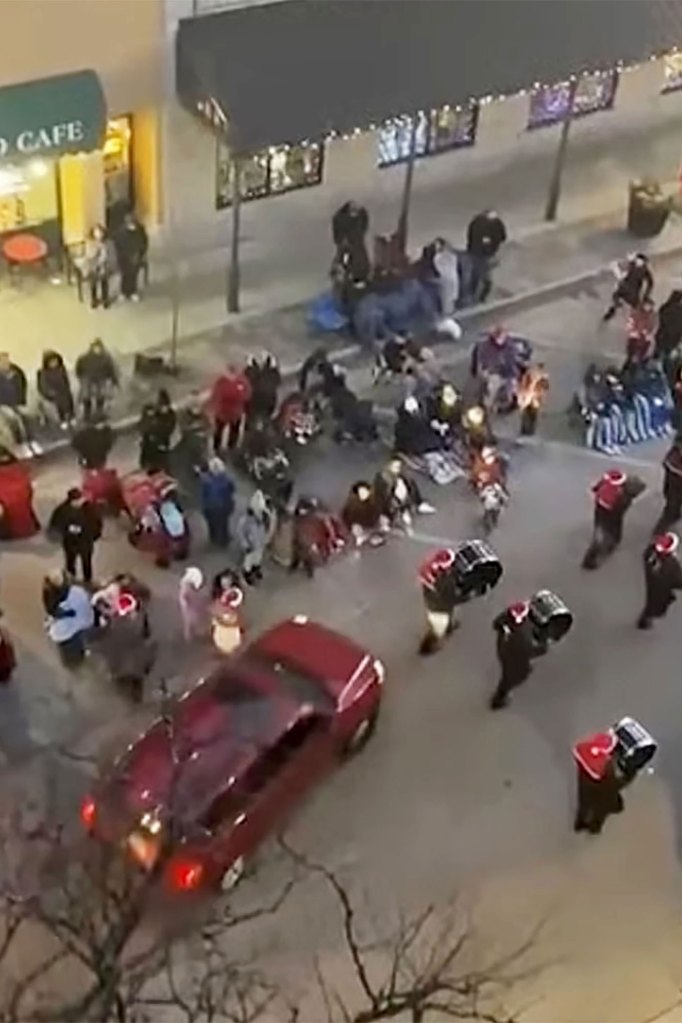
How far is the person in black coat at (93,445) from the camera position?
21.3m

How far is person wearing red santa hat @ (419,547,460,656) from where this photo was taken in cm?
1994

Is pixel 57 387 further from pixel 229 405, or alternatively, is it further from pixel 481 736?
pixel 481 736

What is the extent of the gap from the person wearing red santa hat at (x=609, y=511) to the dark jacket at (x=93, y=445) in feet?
17.6

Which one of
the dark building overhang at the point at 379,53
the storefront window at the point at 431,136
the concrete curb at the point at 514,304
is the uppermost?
the dark building overhang at the point at 379,53

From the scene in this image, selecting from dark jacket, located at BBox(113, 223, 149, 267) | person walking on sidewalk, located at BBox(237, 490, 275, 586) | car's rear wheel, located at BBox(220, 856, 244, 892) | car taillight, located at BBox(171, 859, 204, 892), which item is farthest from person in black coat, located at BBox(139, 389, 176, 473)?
car taillight, located at BBox(171, 859, 204, 892)

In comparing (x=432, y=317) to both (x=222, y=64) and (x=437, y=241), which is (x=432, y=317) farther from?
(x=222, y=64)

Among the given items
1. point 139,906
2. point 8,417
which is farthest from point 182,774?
point 8,417

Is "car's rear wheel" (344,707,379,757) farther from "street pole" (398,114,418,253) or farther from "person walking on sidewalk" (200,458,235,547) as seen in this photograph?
"street pole" (398,114,418,253)

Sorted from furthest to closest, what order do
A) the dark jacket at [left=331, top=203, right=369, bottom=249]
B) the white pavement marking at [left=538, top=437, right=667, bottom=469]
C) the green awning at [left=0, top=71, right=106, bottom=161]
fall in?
1. the dark jacket at [left=331, top=203, right=369, bottom=249]
2. the white pavement marking at [left=538, top=437, right=667, bottom=469]
3. the green awning at [left=0, top=71, right=106, bottom=161]

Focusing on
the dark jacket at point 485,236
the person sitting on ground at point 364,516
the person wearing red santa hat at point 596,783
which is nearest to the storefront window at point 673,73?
the dark jacket at point 485,236

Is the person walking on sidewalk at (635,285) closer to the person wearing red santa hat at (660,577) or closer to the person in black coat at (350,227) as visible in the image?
the person in black coat at (350,227)

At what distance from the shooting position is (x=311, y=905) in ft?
59.7

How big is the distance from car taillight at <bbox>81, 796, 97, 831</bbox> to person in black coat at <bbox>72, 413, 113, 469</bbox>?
4.70 meters

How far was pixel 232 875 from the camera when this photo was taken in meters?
17.8
